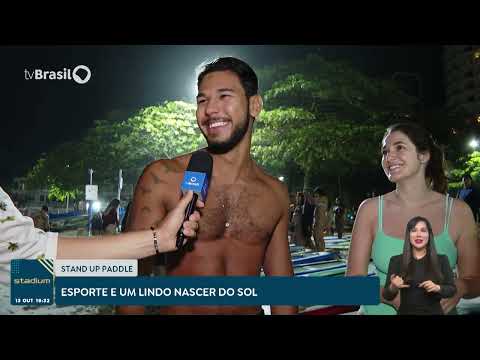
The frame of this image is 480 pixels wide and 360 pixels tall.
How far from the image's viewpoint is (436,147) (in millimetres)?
3656

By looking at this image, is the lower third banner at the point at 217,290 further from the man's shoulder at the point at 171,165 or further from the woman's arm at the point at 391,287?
the man's shoulder at the point at 171,165

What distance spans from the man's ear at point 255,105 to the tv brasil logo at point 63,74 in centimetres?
130

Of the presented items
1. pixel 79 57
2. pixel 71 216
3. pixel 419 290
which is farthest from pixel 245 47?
pixel 419 290

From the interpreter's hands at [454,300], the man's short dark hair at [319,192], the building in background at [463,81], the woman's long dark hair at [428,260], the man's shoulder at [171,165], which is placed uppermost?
the building in background at [463,81]

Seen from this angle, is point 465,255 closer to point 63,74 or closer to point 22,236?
point 22,236

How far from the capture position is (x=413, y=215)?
11.7ft

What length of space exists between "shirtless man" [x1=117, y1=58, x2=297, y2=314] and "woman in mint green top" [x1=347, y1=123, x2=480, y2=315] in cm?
59

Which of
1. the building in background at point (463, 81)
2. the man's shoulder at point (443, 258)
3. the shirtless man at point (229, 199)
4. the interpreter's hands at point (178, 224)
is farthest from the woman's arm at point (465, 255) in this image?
the interpreter's hands at point (178, 224)

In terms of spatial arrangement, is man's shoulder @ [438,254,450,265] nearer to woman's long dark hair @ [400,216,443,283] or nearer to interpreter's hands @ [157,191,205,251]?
woman's long dark hair @ [400,216,443,283]

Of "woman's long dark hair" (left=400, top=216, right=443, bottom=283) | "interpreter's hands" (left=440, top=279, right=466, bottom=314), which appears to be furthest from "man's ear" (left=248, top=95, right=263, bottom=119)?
"interpreter's hands" (left=440, top=279, right=466, bottom=314)

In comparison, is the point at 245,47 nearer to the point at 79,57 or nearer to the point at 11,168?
the point at 79,57

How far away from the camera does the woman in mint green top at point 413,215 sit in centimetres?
352

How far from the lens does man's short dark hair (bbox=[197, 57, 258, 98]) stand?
3590 mm

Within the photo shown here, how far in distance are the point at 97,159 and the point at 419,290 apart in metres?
2.68
